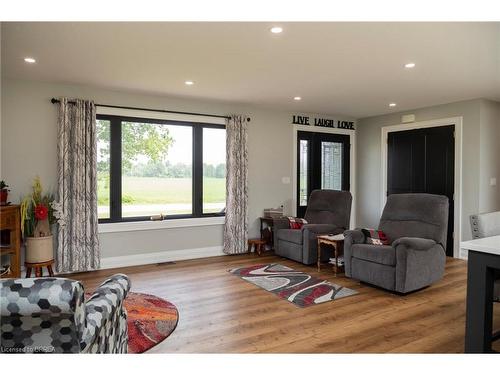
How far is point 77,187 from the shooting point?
14.4ft

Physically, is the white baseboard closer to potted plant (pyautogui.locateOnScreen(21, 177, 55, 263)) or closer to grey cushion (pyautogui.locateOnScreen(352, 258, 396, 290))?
potted plant (pyautogui.locateOnScreen(21, 177, 55, 263))

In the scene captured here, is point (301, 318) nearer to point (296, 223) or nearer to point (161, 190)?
point (296, 223)

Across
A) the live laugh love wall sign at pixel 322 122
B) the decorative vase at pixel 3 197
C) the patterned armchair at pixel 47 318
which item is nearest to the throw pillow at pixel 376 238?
the live laugh love wall sign at pixel 322 122

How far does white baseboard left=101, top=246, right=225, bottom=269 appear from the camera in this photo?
4.78m

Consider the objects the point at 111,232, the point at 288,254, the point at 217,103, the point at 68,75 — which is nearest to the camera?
the point at 68,75

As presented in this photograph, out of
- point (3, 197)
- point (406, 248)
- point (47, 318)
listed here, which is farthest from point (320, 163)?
point (47, 318)

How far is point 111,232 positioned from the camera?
15.7 ft

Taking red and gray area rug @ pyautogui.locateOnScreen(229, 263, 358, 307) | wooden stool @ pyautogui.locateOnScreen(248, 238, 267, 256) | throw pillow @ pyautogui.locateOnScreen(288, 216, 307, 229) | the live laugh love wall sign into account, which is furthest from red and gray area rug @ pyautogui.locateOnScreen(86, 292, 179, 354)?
the live laugh love wall sign

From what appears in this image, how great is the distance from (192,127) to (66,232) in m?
2.35

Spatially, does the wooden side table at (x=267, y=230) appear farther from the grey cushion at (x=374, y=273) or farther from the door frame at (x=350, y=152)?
the grey cushion at (x=374, y=273)

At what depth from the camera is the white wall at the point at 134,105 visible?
4180 mm
